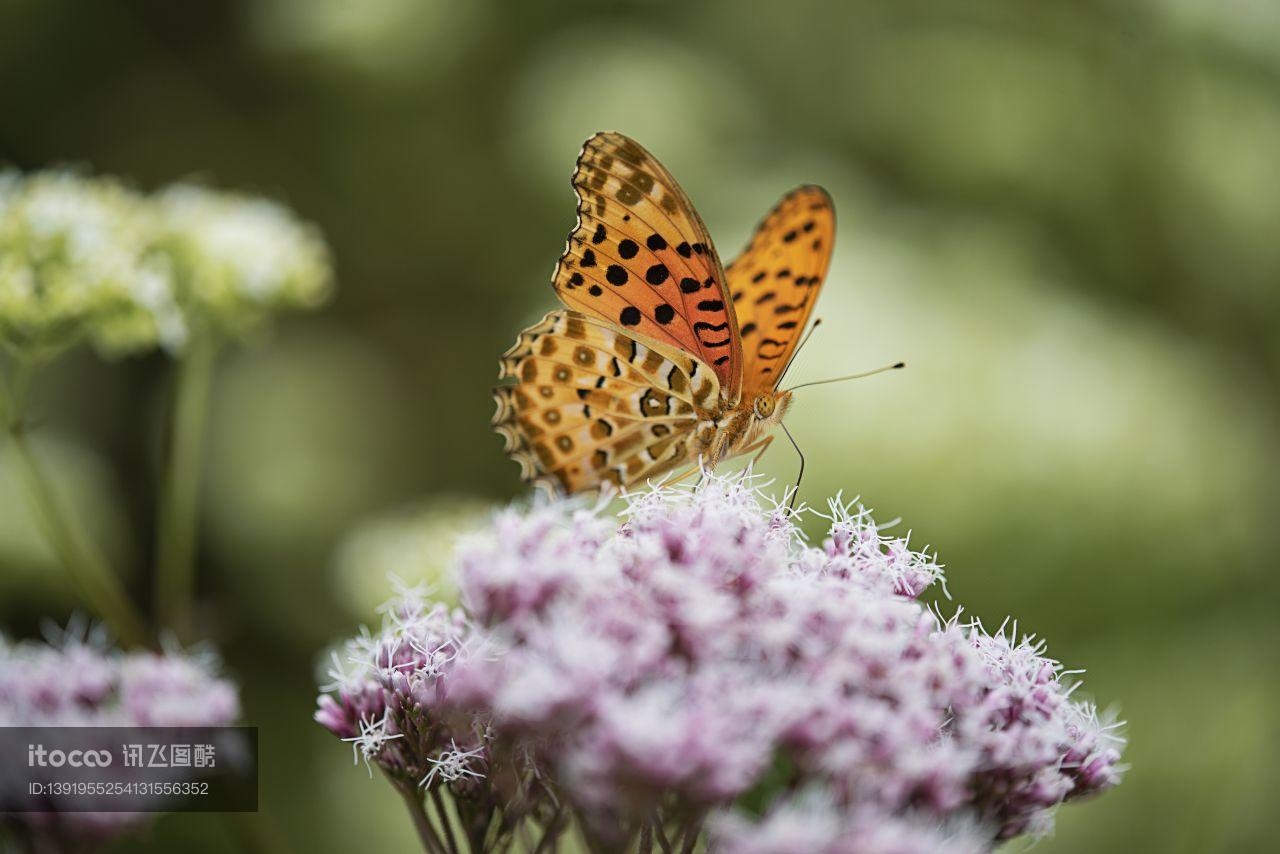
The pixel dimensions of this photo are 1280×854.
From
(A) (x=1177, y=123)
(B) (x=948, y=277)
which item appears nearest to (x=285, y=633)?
(B) (x=948, y=277)

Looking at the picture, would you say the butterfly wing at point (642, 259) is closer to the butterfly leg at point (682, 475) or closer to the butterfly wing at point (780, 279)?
the butterfly wing at point (780, 279)

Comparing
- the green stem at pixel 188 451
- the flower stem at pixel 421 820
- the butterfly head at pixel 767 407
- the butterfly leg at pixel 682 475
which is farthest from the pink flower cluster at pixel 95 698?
the green stem at pixel 188 451

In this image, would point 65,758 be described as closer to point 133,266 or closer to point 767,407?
point 133,266

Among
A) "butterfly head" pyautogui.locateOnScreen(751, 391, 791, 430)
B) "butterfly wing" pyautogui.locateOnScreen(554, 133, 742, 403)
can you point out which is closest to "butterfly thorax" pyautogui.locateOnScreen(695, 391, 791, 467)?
"butterfly head" pyautogui.locateOnScreen(751, 391, 791, 430)

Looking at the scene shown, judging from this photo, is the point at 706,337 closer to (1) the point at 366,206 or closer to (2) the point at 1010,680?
(2) the point at 1010,680

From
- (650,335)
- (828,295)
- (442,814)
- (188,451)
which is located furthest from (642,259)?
(188,451)

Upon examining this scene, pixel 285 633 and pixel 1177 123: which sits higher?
pixel 1177 123
